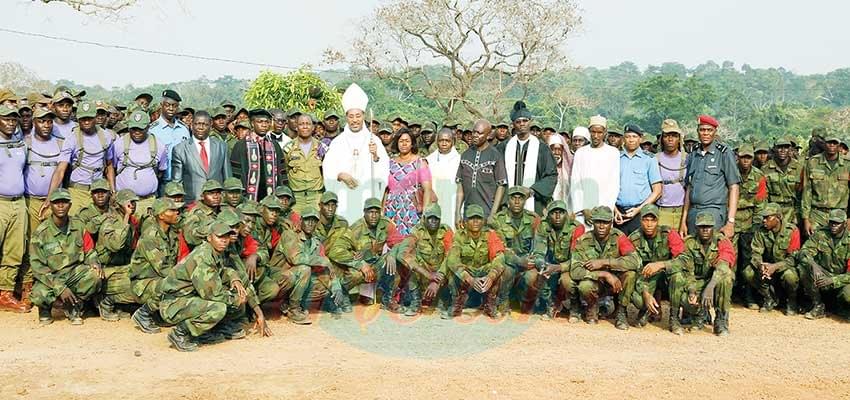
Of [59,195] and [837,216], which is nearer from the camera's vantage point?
[59,195]

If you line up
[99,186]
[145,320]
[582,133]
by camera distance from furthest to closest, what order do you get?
[582,133]
[99,186]
[145,320]

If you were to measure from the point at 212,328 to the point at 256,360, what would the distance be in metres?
→ 0.86

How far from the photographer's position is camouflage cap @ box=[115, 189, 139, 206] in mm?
7953

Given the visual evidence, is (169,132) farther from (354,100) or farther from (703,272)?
(703,272)

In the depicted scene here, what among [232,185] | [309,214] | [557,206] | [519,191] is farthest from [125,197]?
[557,206]

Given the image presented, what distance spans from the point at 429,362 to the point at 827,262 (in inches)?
183

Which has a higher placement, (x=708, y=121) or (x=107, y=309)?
(x=708, y=121)

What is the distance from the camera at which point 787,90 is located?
95.3m

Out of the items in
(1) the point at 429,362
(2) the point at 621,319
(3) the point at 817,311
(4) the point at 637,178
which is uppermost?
(4) the point at 637,178

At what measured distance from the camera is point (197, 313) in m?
6.87

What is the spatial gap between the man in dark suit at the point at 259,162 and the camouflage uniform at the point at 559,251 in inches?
110

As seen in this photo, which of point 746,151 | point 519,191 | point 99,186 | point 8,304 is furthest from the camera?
point 746,151

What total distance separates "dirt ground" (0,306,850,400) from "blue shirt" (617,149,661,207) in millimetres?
1465

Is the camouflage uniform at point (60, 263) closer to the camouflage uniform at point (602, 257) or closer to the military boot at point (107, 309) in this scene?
the military boot at point (107, 309)
